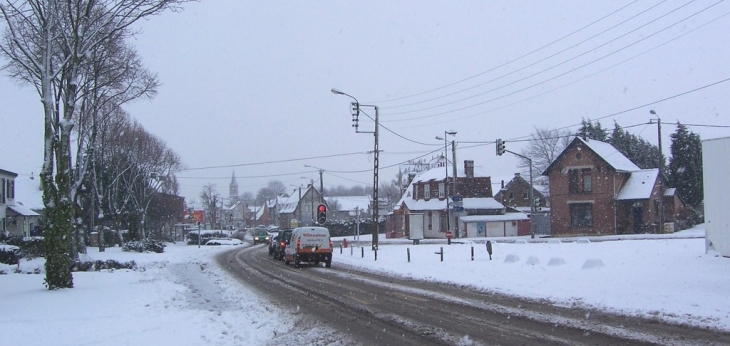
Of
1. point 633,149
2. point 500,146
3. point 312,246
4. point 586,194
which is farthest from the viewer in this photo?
point 633,149

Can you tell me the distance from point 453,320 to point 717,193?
12.3 meters

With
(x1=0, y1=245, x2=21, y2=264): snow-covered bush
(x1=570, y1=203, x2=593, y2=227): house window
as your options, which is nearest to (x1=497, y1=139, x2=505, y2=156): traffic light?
(x1=570, y1=203, x2=593, y2=227): house window

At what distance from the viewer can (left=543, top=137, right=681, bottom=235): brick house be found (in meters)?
51.1

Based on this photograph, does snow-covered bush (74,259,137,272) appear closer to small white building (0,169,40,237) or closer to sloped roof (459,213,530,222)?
small white building (0,169,40,237)

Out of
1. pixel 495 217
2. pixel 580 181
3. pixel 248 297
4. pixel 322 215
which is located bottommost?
pixel 248 297

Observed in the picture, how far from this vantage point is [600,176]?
5244cm

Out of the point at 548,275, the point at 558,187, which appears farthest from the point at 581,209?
the point at 548,275

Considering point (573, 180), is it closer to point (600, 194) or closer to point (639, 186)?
point (600, 194)

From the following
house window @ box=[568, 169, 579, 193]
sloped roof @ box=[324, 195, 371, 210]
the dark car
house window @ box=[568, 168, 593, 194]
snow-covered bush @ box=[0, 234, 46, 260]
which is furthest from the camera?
sloped roof @ box=[324, 195, 371, 210]

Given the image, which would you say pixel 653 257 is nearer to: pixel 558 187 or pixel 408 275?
pixel 408 275

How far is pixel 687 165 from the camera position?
194 ft

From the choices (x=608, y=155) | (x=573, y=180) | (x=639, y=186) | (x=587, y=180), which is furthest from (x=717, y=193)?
(x=608, y=155)

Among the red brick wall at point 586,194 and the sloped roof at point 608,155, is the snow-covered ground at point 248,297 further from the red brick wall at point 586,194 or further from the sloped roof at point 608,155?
the sloped roof at point 608,155

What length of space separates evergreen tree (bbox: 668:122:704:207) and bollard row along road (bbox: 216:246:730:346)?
50044 millimetres
